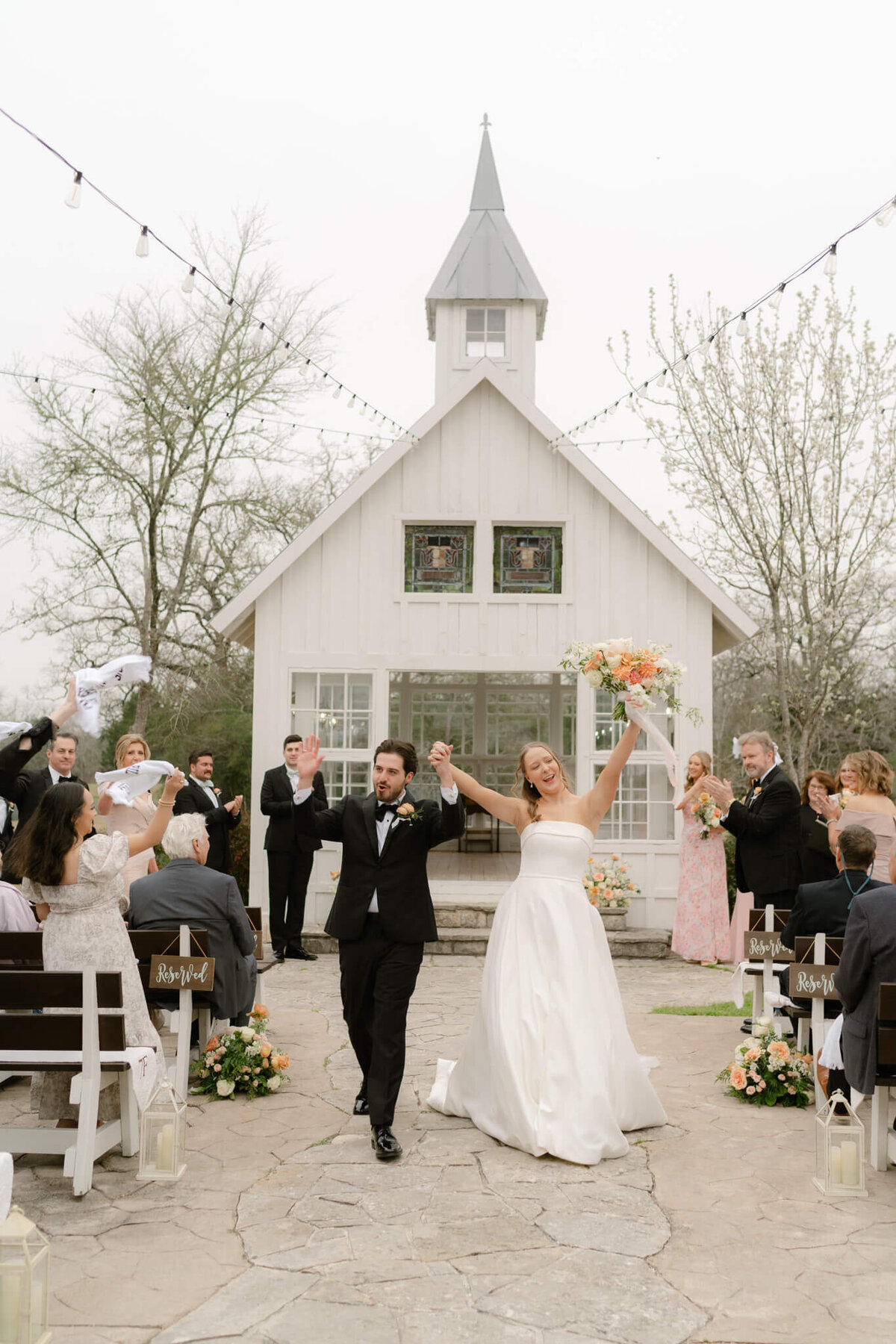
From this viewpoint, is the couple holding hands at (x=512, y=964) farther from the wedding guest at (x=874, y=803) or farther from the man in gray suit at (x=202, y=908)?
the wedding guest at (x=874, y=803)

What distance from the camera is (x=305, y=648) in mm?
13984

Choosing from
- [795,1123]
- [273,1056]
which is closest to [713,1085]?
[795,1123]

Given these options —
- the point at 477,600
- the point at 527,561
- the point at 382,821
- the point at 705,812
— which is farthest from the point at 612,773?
the point at 527,561

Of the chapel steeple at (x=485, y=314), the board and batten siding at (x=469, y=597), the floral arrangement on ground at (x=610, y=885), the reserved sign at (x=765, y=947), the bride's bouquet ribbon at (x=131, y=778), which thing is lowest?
the floral arrangement on ground at (x=610, y=885)

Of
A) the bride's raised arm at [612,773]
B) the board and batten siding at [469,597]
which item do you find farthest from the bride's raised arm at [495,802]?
the board and batten siding at [469,597]

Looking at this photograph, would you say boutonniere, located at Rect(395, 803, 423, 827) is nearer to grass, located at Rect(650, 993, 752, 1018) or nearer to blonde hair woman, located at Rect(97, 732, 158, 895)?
blonde hair woman, located at Rect(97, 732, 158, 895)

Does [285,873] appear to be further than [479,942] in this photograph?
No

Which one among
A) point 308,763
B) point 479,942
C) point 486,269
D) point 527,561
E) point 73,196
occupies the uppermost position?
point 486,269

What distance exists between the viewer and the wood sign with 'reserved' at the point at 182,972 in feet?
21.7

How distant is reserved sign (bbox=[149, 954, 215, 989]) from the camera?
660 centimetres

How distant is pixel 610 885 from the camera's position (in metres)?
13.4

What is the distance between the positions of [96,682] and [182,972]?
172 cm

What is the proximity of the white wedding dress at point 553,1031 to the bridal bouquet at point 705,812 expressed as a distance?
18.4 ft

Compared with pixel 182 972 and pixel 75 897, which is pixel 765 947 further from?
pixel 75 897
